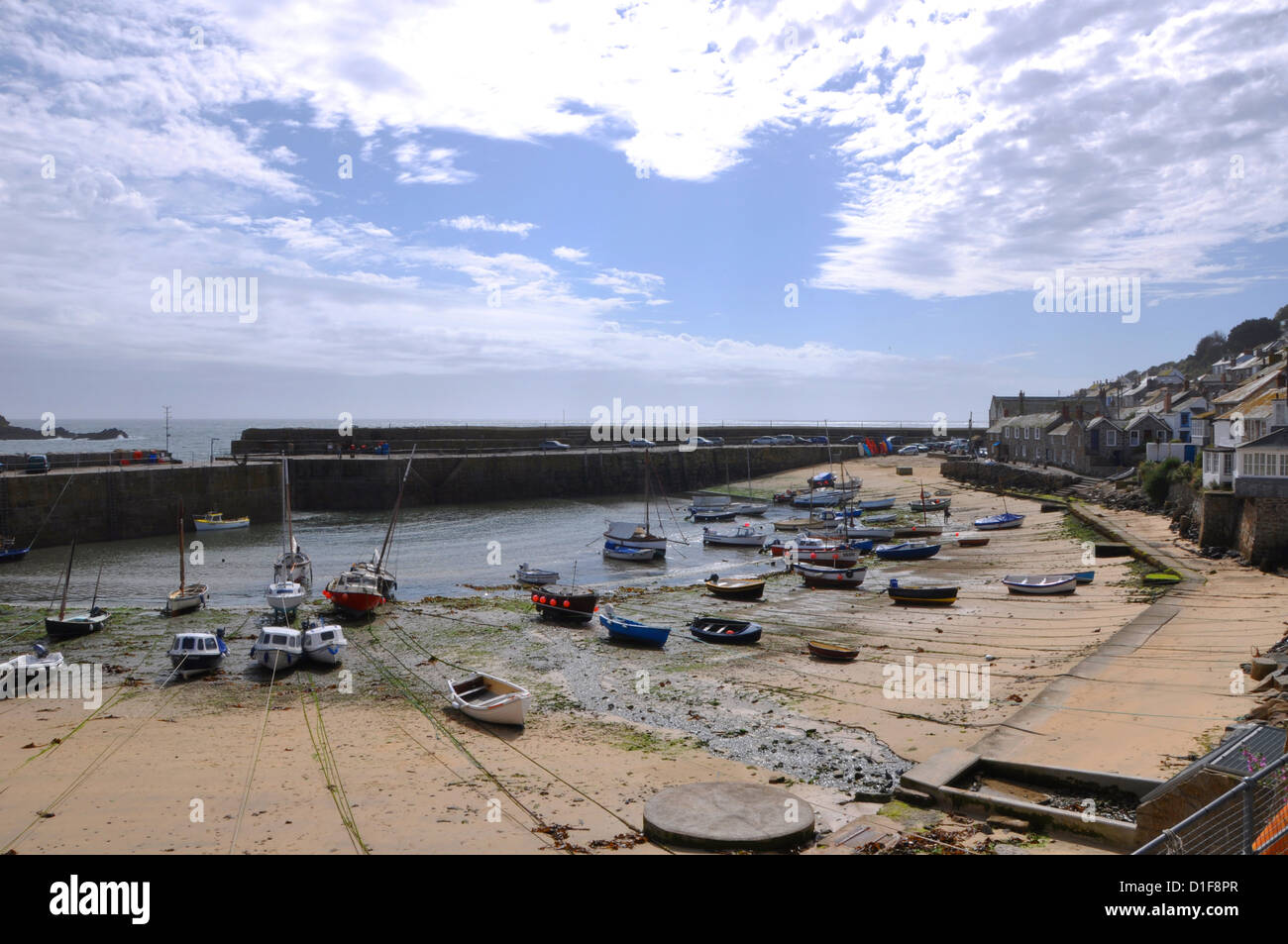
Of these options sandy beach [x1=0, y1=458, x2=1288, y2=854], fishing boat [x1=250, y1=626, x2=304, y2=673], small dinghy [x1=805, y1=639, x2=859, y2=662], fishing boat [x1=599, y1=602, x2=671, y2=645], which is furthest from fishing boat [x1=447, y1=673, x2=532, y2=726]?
small dinghy [x1=805, y1=639, x2=859, y2=662]

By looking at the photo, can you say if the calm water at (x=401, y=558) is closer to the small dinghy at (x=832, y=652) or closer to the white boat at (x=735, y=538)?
the white boat at (x=735, y=538)

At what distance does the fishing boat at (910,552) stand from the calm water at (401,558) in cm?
654

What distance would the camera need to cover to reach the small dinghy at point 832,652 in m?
24.7

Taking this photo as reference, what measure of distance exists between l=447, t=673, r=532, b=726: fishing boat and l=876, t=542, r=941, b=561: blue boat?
2896cm

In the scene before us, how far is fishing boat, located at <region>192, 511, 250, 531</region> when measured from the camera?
58.8 metres

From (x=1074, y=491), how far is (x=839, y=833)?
51230 mm

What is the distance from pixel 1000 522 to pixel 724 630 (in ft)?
92.3

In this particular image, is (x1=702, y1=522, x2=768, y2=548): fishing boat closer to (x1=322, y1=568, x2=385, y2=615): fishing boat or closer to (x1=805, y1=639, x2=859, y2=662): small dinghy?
(x1=322, y1=568, x2=385, y2=615): fishing boat

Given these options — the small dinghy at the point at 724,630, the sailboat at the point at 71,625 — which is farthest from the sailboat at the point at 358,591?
the small dinghy at the point at 724,630

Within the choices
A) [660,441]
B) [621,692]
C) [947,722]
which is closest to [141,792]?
[621,692]

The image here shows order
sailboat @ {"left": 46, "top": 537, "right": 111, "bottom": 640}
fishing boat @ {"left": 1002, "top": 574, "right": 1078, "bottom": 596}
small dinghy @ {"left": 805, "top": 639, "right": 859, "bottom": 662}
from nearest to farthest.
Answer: small dinghy @ {"left": 805, "top": 639, "right": 859, "bottom": 662}
sailboat @ {"left": 46, "top": 537, "right": 111, "bottom": 640}
fishing boat @ {"left": 1002, "top": 574, "right": 1078, "bottom": 596}

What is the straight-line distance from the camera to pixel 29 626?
1238 inches

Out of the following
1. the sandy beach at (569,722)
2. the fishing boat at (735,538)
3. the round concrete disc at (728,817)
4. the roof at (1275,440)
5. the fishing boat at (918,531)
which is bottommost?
the sandy beach at (569,722)

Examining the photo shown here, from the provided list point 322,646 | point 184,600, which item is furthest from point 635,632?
point 184,600
